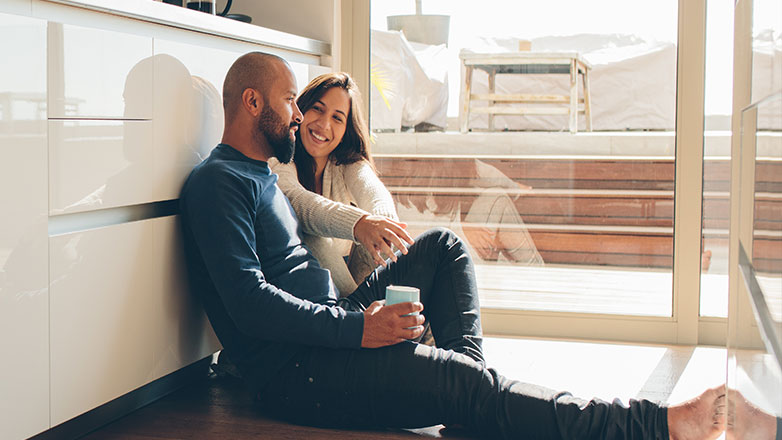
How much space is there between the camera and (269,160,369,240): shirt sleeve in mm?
2344

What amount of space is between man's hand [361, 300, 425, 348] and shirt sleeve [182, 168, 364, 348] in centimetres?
2

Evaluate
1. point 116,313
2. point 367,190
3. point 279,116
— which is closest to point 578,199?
point 367,190

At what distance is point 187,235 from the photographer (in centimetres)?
217

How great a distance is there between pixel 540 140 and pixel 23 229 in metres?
2.06

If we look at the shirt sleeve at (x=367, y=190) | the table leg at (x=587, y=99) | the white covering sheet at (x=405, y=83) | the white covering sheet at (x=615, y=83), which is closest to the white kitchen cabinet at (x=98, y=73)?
the shirt sleeve at (x=367, y=190)

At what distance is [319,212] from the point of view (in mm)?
2387

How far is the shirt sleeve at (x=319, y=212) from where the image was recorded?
234cm

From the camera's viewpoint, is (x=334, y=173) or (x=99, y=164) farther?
(x=334, y=173)

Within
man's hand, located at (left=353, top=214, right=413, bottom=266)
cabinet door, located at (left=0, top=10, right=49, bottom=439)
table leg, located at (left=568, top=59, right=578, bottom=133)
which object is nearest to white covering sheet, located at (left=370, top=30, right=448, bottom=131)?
table leg, located at (left=568, top=59, right=578, bottom=133)

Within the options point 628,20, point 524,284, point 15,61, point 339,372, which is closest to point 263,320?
point 339,372

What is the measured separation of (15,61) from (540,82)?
81.7 inches

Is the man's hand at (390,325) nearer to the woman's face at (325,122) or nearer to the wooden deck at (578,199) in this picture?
the woman's face at (325,122)

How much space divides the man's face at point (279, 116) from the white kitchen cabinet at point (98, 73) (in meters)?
0.31

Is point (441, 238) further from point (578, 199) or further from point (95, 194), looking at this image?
point (578, 199)
